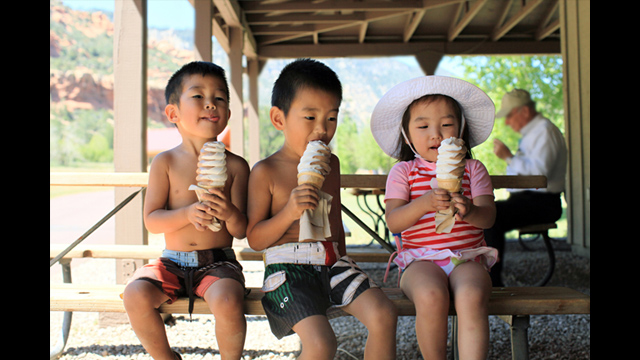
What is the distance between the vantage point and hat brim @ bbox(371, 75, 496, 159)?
7.54 ft

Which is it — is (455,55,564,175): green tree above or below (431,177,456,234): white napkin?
above

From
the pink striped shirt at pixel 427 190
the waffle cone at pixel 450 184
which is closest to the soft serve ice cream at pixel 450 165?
the waffle cone at pixel 450 184

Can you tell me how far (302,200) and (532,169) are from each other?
3449mm

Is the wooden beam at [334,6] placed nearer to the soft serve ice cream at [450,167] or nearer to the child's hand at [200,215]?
the soft serve ice cream at [450,167]

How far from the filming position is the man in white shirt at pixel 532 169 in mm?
4324

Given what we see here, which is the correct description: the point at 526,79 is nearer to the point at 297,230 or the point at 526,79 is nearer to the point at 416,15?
the point at 416,15

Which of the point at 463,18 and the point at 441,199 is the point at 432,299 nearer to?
the point at 441,199

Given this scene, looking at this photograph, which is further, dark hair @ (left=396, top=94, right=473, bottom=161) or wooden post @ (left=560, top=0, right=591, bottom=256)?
wooden post @ (left=560, top=0, right=591, bottom=256)

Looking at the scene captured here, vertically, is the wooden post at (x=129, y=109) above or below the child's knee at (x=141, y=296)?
above

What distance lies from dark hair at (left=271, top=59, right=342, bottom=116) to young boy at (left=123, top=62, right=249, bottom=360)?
0.27 metres

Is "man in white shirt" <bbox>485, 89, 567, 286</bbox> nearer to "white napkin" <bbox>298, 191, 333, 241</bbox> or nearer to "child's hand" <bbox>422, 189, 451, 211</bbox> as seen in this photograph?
"child's hand" <bbox>422, 189, 451, 211</bbox>

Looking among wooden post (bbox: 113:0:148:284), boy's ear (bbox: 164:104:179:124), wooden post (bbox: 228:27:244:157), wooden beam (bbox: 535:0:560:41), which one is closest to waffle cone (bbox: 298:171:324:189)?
boy's ear (bbox: 164:104:179:124)

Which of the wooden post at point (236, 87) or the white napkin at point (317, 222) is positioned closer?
the white napkin at point (317, 222)
